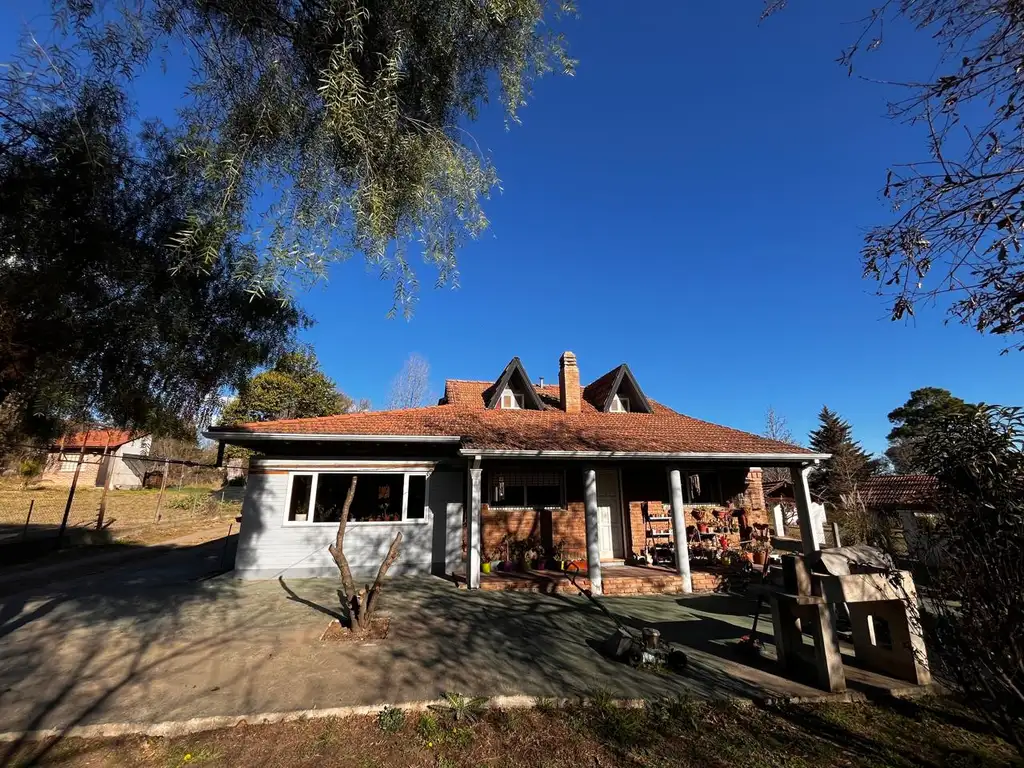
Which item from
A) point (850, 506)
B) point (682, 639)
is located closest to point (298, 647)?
point (682, 639)

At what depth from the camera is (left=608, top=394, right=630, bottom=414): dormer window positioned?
15561 mm

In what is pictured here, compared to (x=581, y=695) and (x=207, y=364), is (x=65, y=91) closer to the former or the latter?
(x=207, y=364)

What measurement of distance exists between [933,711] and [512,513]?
847cm

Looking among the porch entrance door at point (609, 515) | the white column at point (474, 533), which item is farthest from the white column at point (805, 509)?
the white column at point (474, 533)

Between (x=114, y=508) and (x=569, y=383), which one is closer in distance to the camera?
(x=569, y=383)

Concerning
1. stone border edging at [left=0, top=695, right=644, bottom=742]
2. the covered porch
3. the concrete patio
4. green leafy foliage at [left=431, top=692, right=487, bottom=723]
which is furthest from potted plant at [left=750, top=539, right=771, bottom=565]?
green leafy foliage at [left=431, top=692, right=487, bottom=723]

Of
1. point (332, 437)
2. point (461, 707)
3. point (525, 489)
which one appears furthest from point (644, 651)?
point (332, 437)

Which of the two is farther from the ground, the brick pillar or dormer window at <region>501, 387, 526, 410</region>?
dormer window at <region>501, 387, 526, 410</region>

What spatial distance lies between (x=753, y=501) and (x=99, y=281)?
594 inches

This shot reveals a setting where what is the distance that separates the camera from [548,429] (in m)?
12.1

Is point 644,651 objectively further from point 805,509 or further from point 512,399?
point 512,399

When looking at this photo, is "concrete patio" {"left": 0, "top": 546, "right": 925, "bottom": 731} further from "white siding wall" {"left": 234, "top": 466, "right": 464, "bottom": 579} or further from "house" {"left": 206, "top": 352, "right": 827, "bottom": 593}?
"house" {"left": 206, "top": 352, "right": 827, "bottom": 593}

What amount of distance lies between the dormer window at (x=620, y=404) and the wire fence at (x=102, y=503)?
Result: 13.5 m

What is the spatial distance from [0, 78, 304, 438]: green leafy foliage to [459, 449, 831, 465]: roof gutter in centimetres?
544
